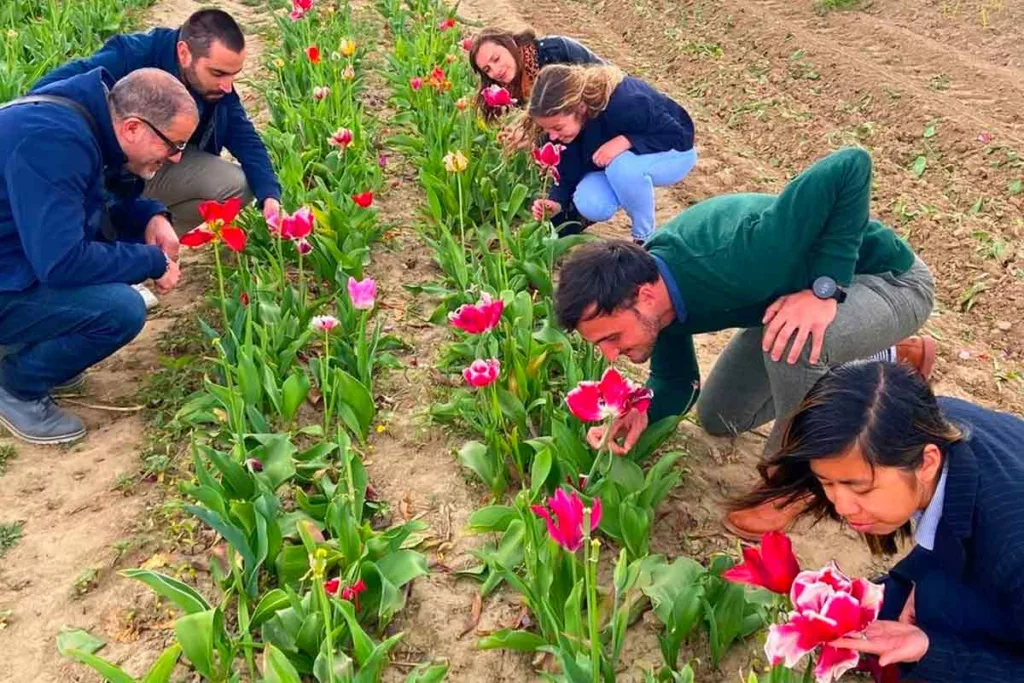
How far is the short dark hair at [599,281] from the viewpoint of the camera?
89.0 inches

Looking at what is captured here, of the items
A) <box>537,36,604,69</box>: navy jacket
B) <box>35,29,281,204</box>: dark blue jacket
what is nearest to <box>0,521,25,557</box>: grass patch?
<box>35,29,281,204</box>: dark blue jacket

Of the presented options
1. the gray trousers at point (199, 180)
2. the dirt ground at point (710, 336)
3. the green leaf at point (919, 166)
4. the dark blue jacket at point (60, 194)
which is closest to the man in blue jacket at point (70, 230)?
the dark blue jacket at point (60, 194)

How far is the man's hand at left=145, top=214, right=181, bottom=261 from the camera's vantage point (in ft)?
11.3

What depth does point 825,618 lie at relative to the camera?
147 centimetres

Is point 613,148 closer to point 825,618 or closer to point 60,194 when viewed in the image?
point 60,194

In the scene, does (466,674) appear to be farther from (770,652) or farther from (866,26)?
(866,26)

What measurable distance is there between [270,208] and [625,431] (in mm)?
1665

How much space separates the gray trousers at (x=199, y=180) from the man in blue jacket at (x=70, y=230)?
67 cm

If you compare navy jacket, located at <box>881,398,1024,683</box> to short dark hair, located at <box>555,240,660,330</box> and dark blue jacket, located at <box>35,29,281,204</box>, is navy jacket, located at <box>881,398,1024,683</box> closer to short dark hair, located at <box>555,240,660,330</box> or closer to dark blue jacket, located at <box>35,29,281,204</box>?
short dark hair, located at <box>555,240,660,330</box>

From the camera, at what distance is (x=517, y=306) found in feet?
11.0

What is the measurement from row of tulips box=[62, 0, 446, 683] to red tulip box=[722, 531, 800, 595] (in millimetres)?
756

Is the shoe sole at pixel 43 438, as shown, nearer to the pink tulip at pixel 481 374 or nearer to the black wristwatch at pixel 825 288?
the pink tulip at pixel 481 374

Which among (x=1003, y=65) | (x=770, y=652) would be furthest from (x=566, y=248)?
(x=1003, y=65)

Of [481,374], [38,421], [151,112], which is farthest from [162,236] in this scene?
[481,374]
